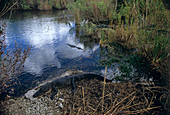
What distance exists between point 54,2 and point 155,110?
16.1m

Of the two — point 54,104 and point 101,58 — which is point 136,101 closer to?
point 54,104

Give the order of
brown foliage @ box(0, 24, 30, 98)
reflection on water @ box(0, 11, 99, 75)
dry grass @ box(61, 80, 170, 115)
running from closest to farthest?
dry grass @ box(61, 80, 170, 115)
brown foliage @ box(0, 24, 30, 98)
reflection on water @ box(0, 11, 99, 75)

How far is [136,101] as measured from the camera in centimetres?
237

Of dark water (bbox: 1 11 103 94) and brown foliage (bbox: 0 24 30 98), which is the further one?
dark water (bbox: 1 11 103 94)

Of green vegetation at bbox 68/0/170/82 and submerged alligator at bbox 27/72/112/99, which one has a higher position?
green vegetation at bbox 68/0/170/82

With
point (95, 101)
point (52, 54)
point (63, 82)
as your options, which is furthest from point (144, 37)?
point (52, 54)

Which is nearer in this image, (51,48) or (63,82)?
(63,82)

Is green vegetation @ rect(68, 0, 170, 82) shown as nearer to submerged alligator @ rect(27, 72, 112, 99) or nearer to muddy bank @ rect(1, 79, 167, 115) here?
muddy bank @ rect(1, 79, 167, 115)

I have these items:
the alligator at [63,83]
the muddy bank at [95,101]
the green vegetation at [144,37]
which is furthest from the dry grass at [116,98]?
the green vegetation at [144,37]

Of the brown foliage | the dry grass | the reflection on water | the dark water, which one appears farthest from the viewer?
the reflection on water

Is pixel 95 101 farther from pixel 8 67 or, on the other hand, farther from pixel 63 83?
pixel 8 67

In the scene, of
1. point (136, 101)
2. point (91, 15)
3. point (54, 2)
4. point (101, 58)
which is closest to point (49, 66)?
point (101, 58)

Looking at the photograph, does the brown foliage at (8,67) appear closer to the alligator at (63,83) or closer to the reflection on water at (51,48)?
the reflection on water at (51,48)

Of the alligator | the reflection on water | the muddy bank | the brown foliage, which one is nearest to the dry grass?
the muddy bank
